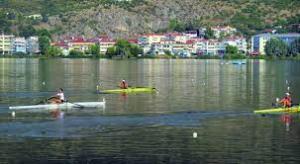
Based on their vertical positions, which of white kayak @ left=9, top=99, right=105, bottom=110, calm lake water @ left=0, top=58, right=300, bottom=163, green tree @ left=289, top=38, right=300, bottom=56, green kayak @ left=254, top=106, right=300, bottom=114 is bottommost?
calm lake water @ left=0, top=58, right=300, bottom=163

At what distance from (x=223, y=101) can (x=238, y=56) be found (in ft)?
471

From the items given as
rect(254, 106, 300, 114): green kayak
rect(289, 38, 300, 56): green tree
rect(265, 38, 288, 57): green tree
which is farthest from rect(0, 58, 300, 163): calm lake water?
rect(289, 38, 300, 56): green tree

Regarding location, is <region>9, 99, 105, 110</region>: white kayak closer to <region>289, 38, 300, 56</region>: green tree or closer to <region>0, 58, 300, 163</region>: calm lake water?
<region>0, 58, 300, 163</region>: calm lake water

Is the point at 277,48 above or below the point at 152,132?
above

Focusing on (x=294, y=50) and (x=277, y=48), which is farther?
(x=294, y=50)

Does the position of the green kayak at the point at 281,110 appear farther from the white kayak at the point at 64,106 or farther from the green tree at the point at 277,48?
the green tree at the point at 277,48

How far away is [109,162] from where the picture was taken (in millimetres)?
29062

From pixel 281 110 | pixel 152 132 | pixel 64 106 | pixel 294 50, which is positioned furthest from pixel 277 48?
pixel 152 132

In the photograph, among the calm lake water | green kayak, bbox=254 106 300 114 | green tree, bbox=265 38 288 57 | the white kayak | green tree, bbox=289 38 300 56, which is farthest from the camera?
green tree, bbox=289 38 300 56

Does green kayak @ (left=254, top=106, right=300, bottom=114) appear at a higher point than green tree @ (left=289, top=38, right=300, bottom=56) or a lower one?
lower

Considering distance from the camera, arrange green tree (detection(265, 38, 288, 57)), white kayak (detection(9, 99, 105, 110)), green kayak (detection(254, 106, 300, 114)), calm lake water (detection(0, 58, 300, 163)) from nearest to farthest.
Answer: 1. calm lake water (detection(0, 58, 300, 163))
2. green kayak (detection(254, 106, 300, 114))
3. white kayak (detection(9, 99, 105, 110))
4. green tree (detection(265, 38, 288, 57))

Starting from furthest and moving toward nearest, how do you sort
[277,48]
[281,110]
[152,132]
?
[277,48]
[281,110]
[152,132]

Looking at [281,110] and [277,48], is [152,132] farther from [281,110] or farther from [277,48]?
[277,48]

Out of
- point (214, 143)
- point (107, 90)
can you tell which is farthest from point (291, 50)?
point (214, 143)
